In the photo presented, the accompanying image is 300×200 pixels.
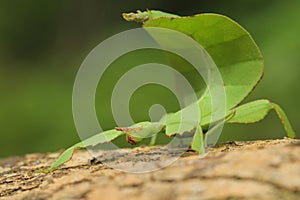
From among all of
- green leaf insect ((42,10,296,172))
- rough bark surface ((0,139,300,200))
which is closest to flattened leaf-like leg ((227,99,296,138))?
green leaf insect ((42,10,296,172))

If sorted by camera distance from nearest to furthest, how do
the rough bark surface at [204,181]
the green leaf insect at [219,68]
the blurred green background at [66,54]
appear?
the rough bark surface at [204,181] < the green leaf insect at [219,68] < the blurred green background at [66,54]

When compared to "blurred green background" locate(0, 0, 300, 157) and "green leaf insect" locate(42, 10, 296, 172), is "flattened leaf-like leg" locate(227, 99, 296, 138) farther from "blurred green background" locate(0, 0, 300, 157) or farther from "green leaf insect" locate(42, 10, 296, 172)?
"blurred green background" locate(0, 0, 300, 157)

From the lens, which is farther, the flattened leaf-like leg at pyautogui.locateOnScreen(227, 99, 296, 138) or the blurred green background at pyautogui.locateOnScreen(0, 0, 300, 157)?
the blurred green background at pyautogui.locateOnScreen(0, 0, 300, 157)

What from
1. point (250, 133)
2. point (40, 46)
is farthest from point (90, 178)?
point (40, 46)

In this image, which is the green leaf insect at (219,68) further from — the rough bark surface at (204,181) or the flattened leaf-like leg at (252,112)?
the rough bark surface at (204,181)

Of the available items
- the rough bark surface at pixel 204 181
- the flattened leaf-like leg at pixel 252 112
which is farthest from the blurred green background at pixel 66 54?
the rough bark surface at pixel 204 181

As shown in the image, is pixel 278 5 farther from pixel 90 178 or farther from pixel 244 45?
pixel 90 178

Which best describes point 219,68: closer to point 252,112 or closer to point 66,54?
point 252,112
